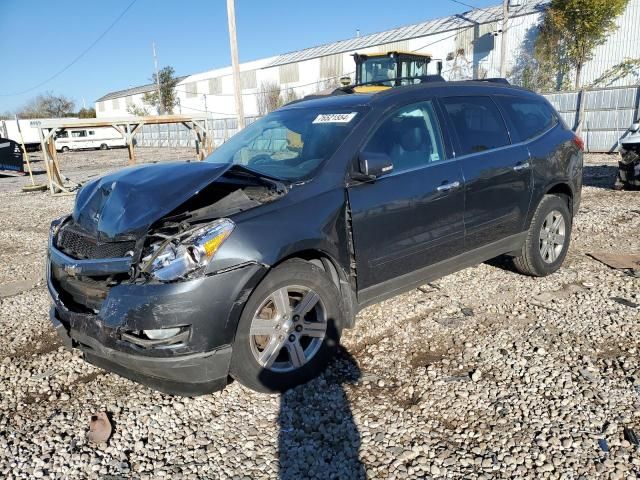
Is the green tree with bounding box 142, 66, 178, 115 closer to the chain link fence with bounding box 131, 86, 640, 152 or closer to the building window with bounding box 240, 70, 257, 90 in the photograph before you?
the building window with bounding box 240, 70, 257, 90

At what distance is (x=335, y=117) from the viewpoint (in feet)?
11.7

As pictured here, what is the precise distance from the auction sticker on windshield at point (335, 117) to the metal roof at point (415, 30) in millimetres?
31285

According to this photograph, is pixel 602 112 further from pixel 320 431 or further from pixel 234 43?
pixel 320 431

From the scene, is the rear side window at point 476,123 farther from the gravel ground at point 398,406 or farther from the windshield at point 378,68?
the windshield at point 378,68

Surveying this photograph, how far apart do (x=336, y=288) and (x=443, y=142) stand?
1.54 m

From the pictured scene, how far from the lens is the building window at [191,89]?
56.7m

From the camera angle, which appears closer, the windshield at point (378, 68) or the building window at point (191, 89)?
the windshield at point (378, 68)

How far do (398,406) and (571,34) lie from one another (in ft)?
101

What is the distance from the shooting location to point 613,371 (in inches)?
120

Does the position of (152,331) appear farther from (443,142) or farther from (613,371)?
(613,371)

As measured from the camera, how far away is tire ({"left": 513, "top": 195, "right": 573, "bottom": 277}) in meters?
4.54

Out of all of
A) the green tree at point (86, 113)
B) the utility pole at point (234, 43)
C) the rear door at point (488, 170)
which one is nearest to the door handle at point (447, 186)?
the rear door at point (488, 170)

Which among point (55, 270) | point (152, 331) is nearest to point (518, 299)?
point (152, 331)

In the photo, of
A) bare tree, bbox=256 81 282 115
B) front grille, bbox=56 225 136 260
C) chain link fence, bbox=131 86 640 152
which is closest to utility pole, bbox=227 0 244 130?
chain link fence, bbox=131 86 640 152
